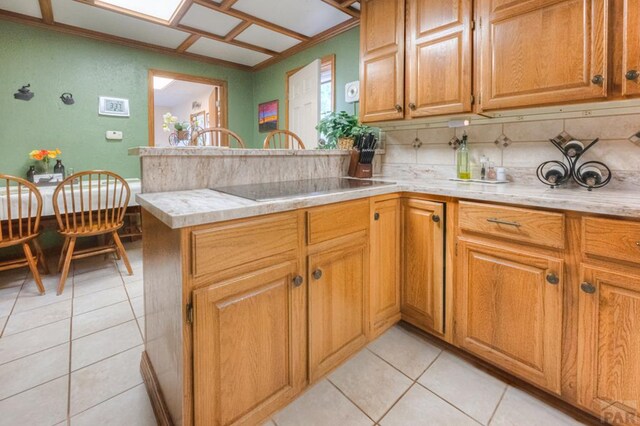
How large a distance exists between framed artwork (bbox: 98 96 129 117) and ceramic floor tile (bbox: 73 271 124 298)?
1.96m

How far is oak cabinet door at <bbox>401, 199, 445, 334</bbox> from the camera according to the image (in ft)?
5.22

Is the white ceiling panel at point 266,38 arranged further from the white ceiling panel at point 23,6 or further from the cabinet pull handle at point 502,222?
the cabinet pull handle at point 502,222

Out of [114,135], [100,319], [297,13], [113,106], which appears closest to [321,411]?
[100,319]

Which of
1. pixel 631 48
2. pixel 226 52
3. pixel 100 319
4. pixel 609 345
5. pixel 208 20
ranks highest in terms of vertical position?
pixel 226 52

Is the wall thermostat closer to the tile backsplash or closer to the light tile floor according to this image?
the tile backsplash

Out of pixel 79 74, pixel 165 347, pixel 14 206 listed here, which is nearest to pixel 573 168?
pixel 165 347

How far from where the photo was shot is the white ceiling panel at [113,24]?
2850 millimetres

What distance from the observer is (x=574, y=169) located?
151 centimetres

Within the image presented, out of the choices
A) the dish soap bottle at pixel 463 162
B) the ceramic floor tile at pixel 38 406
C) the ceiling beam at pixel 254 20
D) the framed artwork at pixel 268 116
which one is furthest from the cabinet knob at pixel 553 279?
the framed artwork at pixel 268 116

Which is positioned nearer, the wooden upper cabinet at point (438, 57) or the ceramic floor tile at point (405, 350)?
the ceramic floor tile at point (405, 350)

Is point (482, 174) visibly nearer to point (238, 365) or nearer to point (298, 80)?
point (238, 365)

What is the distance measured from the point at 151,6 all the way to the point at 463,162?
3.04m

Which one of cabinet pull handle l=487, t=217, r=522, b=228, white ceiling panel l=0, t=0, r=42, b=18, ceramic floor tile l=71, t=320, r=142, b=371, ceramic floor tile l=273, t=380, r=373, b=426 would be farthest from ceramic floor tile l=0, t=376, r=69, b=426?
white ceiling panel l=0, t=0, r=42, b=18

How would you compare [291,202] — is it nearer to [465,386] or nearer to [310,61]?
[465,386]
